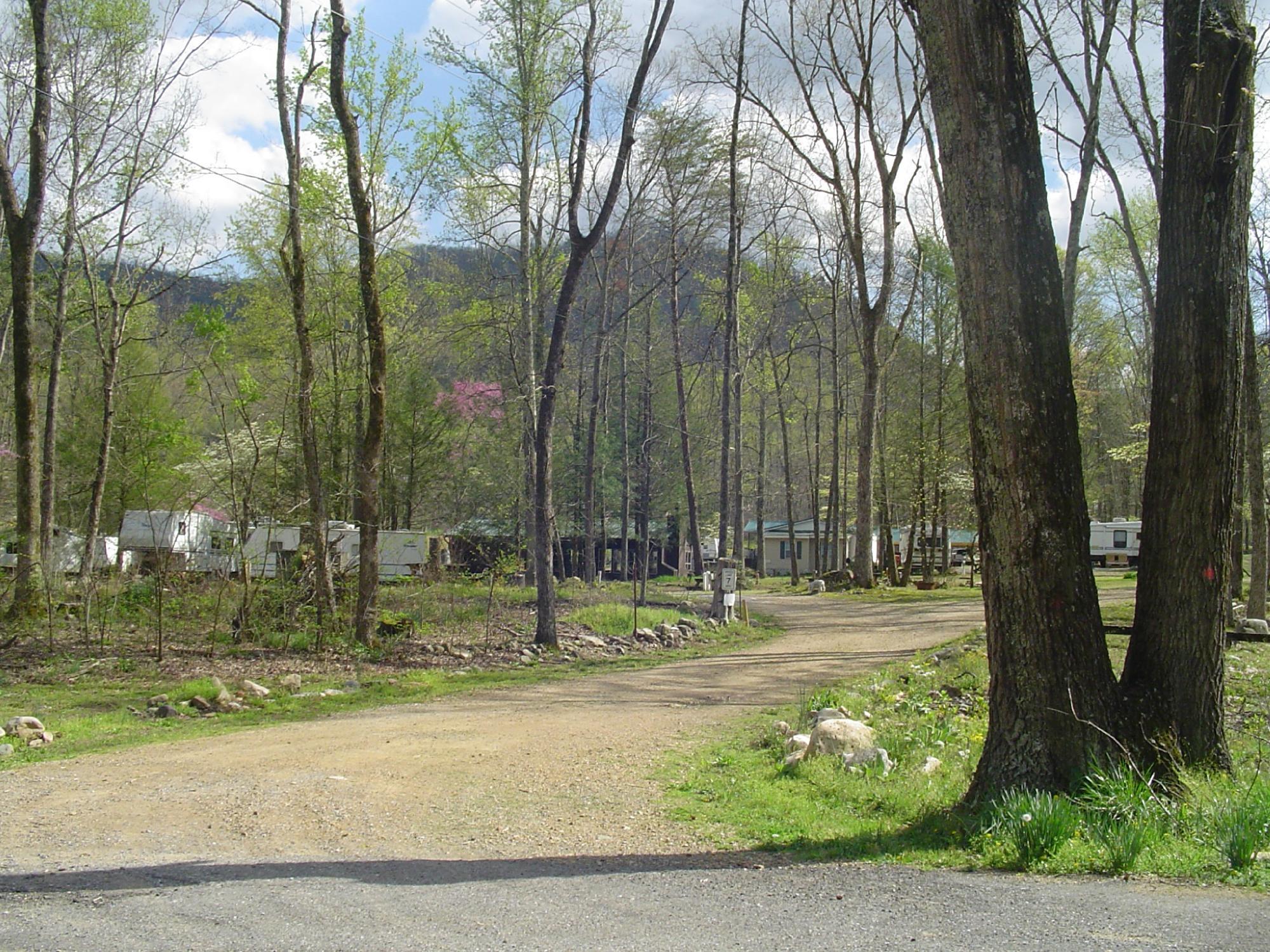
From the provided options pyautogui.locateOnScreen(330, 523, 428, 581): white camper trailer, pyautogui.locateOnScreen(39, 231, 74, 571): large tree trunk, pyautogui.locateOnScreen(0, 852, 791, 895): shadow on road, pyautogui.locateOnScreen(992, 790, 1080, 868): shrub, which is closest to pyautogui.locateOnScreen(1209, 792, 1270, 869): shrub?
pyautogui.locateOnScreen(992, 790, 1080, 868): shrub

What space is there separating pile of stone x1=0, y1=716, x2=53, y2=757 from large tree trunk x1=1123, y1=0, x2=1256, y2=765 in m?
8.19

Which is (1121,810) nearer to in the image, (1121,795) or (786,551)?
(1121,795)

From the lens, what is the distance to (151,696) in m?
10.3

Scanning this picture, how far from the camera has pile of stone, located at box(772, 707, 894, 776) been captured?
260 inches

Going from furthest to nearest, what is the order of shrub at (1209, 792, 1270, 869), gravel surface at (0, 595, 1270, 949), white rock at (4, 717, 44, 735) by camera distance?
1. white rock at (4, 717, 44, 735)
2. shrub at (1209, 792, 1270, 869)
3. gravel surface at (0, 595, 1270, 949)

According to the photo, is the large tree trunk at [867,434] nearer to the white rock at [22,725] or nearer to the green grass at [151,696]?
the green grass at [151,696]

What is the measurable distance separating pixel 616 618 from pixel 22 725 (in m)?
11.0

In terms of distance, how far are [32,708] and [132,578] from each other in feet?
17.2

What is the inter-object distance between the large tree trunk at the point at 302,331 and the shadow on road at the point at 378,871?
912cm

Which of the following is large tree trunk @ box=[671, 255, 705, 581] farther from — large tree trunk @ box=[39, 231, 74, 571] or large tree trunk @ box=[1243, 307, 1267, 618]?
large tree trunk @ box=[39, 231, 74, 571]

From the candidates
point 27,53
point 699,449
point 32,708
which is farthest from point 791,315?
point 32,708

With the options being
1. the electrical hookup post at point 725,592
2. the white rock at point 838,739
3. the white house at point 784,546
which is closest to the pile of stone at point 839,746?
the white rock at point 838,739

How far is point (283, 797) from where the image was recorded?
19.8ft

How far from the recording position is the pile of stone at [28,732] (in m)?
7.90
